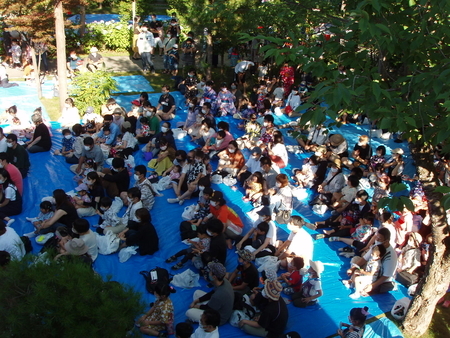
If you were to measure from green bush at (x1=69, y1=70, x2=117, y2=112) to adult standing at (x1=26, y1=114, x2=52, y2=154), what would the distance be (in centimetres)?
205

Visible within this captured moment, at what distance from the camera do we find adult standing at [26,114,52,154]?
392 inches

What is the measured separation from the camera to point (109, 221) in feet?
24.9

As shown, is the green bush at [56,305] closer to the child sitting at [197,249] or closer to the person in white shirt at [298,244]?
A: the child sitting at [197,249]

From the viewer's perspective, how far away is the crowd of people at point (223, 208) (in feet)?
19.4

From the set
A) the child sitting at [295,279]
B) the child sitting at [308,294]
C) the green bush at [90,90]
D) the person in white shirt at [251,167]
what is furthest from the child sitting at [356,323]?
the green bush at [90,90]

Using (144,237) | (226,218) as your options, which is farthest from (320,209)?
(144,237)

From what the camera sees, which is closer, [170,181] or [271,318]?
[271,318]

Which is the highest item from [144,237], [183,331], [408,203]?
[408,203]

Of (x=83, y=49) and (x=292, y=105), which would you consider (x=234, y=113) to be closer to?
(x=292, y=105)

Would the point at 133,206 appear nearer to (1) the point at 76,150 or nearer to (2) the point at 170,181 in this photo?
(2) the point at 170,181

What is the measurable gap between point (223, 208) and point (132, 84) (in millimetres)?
8519

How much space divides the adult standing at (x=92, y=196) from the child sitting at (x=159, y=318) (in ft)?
9.92

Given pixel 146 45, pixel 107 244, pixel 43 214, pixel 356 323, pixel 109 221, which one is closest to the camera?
pixel 356 323

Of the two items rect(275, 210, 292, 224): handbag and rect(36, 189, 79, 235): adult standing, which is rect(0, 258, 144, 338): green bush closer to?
rect(36, 189, 79, 235): adult standing
